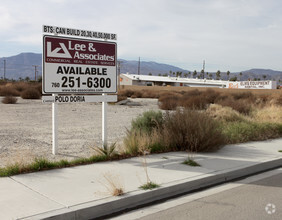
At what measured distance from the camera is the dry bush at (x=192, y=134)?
31.5ft

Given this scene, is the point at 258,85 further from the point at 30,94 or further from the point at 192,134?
the point at 192,134

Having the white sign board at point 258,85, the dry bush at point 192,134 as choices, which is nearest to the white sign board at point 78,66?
the dry bush at point 192,134

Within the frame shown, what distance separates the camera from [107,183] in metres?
6.40

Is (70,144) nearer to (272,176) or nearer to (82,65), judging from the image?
(82,65)

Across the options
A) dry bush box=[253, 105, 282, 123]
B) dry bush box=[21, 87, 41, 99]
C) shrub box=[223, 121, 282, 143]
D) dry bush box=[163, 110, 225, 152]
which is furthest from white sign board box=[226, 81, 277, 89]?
dry bush box=[163, 110, 225, 152]

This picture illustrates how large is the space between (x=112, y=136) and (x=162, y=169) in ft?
18.8

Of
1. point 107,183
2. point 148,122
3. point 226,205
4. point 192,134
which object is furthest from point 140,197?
point 148,122

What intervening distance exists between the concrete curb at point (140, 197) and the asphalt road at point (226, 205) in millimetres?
211

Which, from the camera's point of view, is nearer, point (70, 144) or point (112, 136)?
point (70, 144)

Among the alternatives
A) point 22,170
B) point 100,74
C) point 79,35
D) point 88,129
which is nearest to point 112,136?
point 88,129

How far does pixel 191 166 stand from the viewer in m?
7.92

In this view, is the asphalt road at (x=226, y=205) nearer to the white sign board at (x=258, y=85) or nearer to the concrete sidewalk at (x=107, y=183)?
the concrete sidewalk at (x=107, y=183)

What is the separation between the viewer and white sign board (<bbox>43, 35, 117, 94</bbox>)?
28.1ft

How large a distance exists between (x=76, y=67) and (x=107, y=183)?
3727 mm
